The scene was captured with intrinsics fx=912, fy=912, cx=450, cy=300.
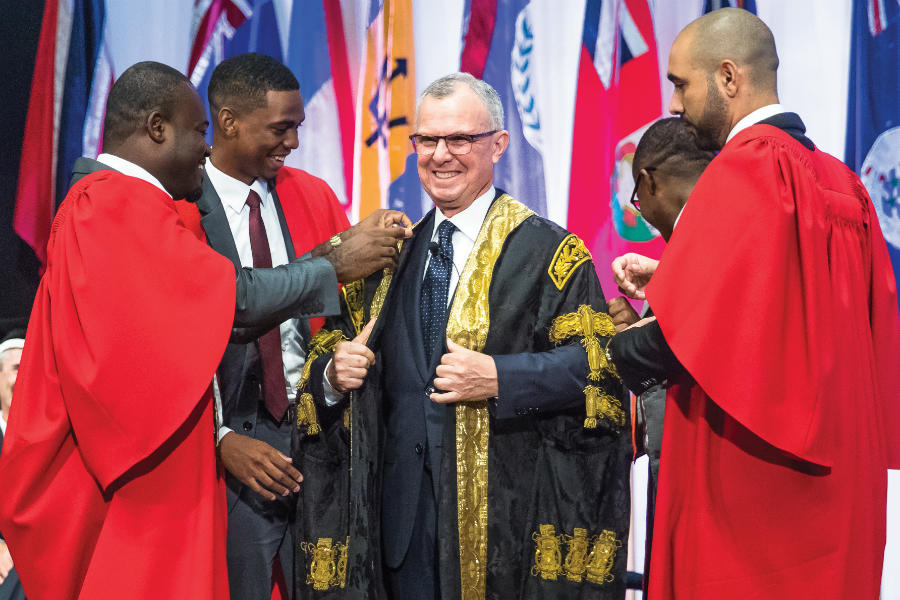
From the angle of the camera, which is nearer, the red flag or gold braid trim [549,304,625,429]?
gold braid trim [549,304,625,429]

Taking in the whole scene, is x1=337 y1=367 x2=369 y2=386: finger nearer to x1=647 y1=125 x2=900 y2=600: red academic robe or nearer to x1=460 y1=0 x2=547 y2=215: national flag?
x1=647 y1=125 x2=900 y2=600: red academic robe

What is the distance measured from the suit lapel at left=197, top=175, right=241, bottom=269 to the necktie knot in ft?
0.42

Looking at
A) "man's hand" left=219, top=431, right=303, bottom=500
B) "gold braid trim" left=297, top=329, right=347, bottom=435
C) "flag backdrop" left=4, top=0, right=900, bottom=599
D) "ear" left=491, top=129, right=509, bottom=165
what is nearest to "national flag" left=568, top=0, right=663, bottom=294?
"flag backdrop" left=4, top=0, right=900, bottom=599

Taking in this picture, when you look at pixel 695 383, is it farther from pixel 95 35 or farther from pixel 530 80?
pixel 95 35

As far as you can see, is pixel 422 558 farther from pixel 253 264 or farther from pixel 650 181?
pixel 650 181

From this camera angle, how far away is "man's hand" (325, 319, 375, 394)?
2.54 metres

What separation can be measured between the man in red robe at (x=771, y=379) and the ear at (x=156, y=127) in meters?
1.39

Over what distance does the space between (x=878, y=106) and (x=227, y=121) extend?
8.64 feet

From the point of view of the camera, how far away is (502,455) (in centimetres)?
258

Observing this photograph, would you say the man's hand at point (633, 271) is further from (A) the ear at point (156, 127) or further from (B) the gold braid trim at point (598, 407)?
(A) the ear at point (156, 127)

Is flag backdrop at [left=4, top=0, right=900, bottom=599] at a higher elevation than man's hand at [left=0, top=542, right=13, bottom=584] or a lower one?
higher

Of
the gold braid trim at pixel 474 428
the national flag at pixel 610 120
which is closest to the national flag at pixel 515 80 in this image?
the national flag at pixel 610 120

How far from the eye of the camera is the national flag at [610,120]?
411cm

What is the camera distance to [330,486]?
2.74 metres
